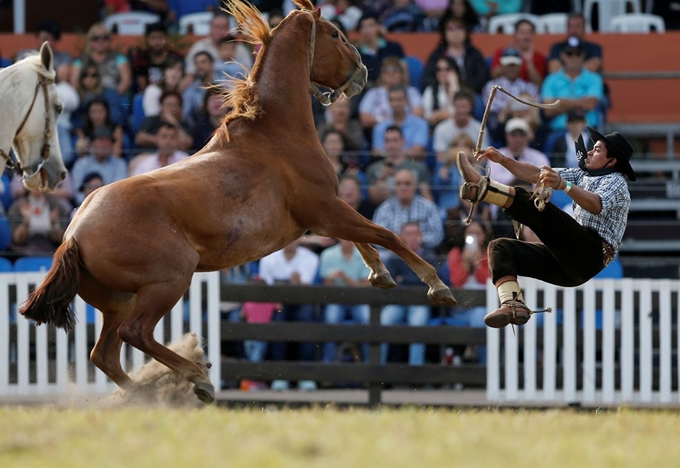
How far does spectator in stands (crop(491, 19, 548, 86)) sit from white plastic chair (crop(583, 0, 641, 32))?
2337mm

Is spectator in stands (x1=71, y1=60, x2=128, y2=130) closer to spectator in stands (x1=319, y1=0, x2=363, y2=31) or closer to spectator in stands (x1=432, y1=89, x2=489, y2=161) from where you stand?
spectator in stands (x1=319, y1=0, x2=363, y2=31)

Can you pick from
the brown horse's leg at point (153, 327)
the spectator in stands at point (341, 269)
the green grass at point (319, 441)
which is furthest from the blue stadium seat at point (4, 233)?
the green grass at point (319, 441)

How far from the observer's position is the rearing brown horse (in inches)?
279

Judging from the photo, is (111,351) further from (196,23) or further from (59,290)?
(196,23)

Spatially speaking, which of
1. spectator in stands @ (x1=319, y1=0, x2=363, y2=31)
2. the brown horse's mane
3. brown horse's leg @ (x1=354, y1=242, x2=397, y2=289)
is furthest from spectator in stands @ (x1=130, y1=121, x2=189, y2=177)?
brown horse's leg @ (x1=354, y1=242, x2=397, y2=289)

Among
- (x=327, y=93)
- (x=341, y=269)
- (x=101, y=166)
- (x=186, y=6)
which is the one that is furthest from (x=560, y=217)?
(x=186, y=6)

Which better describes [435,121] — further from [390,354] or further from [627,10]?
[627,10]

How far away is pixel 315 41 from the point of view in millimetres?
8148

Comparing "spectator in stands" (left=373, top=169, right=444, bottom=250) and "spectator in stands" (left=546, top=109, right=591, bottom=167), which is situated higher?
"spectator in stands" (left=546, top=109, right=591, bottom=167)

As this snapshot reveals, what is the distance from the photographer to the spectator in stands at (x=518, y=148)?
12.1m

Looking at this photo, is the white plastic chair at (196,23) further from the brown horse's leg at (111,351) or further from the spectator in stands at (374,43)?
the brown horse's leg at (111,351)

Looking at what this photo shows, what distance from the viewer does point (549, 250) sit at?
758cm

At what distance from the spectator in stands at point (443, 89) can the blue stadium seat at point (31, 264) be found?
443 centimetres

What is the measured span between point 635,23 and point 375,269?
9.18 m
